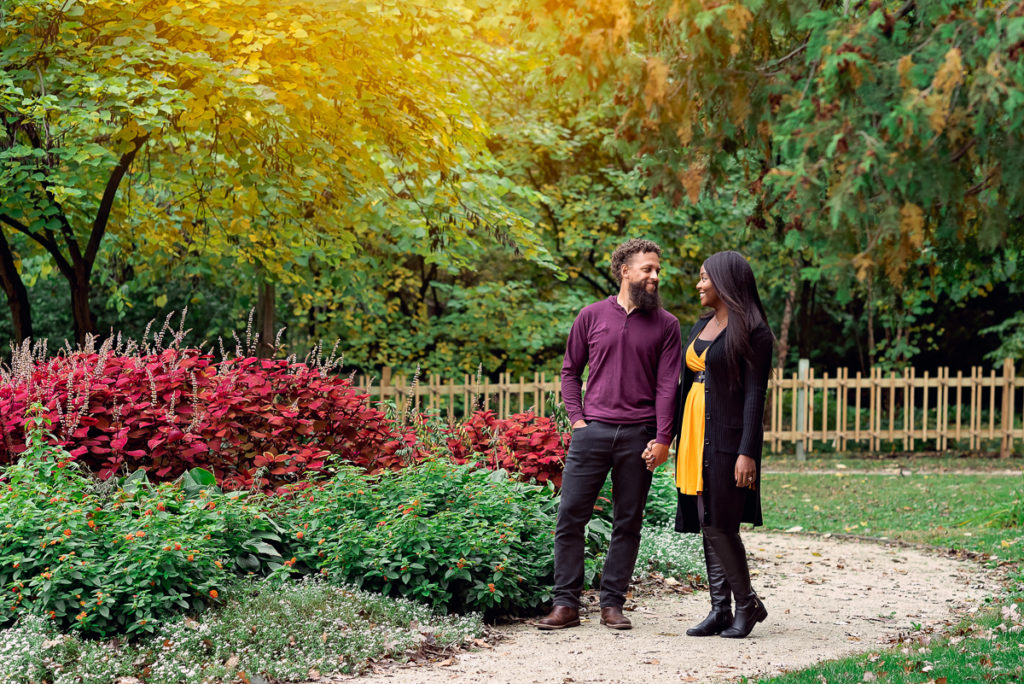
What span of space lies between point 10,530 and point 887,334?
1995 cm

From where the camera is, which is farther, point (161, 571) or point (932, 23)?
point (161, 571)

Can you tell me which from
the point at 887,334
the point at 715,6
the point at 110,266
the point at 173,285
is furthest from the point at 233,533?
the point at 887,334

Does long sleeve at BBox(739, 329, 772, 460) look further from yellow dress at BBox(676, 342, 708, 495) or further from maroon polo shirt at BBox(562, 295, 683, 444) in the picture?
maroon polo shirt at BBox(562, 295, 683, 444)

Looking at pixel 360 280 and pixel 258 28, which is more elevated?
pixel 258 28

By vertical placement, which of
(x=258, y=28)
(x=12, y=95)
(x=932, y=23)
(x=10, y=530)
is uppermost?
(x=258, y=28)

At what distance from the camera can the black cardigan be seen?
5.15 metres

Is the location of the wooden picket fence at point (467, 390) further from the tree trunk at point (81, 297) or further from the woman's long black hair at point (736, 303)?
the woman's long black hair at point (736, 303)

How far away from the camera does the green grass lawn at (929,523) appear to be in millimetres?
4531

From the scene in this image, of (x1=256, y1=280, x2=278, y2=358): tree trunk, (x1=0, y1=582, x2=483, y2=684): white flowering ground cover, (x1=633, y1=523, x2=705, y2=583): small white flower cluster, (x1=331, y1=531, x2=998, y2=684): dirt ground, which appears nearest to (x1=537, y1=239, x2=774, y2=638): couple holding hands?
(x1=331, y1=531, x2=998, y2=684): dirt ground

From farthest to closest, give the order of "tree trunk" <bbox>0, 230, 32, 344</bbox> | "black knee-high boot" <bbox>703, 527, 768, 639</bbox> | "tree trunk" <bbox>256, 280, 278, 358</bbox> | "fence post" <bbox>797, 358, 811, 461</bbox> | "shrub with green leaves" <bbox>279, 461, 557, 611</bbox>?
1. "fence post" <bbox>797, 358, 811, 461</bbox>
2. "tree trunk" <bbox>256, 280, 278, 358</bbox>
3. "tree trunk" <bbox>0, 230, 32, 344</bbox>
4. "shrub with green leaves" <bbox>279, 461, 557, 611</bbox>
5. "black knee-high boot" <bbox>703, 527, 768, 639</bbox>

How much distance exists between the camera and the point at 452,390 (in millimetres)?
14242

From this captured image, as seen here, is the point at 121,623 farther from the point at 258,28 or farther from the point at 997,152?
the point at 258,28

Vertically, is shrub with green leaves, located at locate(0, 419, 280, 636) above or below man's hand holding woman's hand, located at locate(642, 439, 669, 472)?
below

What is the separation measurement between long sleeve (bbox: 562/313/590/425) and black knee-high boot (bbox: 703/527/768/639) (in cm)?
96
